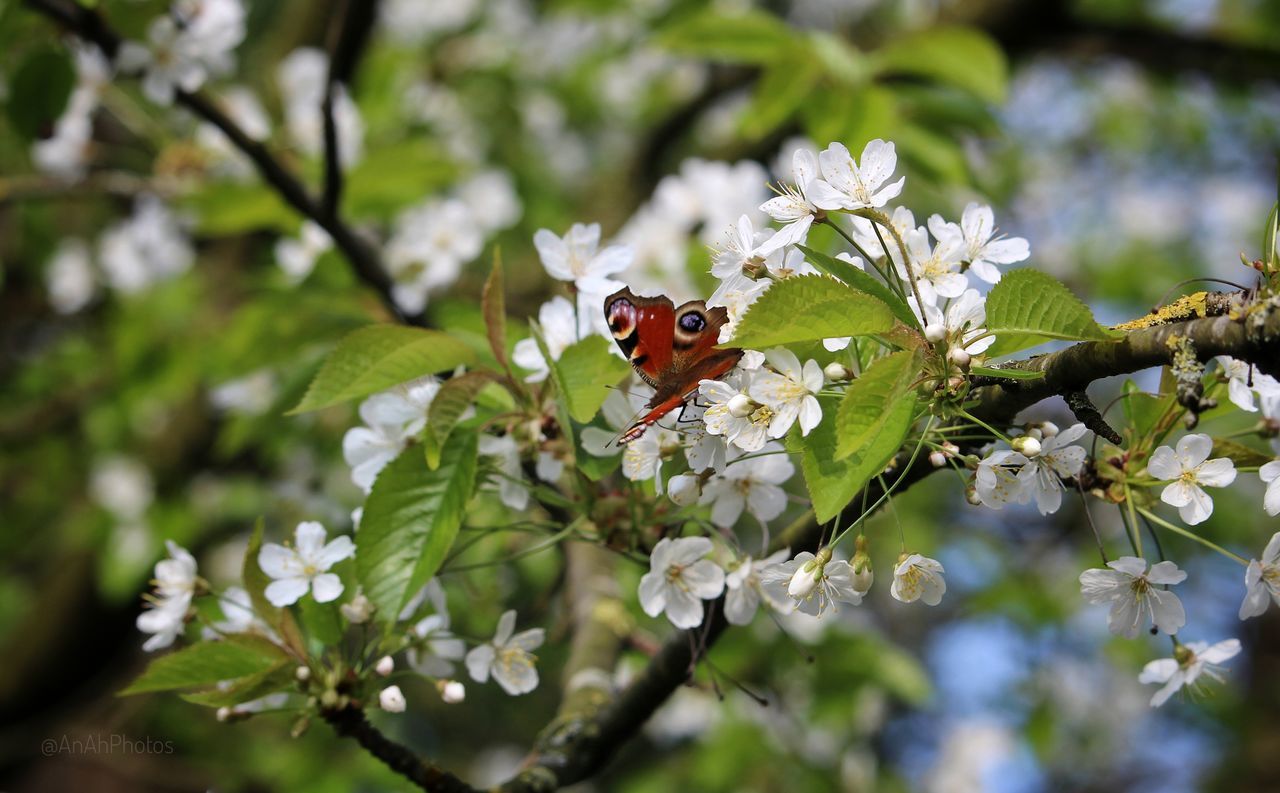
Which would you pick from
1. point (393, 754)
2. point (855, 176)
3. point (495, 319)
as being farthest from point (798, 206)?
point (393, 754)

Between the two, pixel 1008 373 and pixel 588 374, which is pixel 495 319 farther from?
pixel 1008 373

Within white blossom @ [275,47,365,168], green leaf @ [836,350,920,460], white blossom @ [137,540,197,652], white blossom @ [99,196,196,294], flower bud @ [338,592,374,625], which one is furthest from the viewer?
A: white blossom @ [99,196,196,294]

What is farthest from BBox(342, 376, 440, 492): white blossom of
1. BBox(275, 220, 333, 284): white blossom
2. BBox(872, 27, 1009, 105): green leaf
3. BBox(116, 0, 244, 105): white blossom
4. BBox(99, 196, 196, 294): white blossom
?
BBox(99, 196, 196, 294): white blossom

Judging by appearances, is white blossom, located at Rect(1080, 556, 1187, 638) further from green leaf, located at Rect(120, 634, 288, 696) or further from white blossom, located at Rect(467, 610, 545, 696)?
green leaf, located at Rect(120, 634, 288, 696)

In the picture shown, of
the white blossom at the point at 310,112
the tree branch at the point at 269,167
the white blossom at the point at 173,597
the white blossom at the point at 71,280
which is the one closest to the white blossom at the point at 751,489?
the white blossom at the point at 173,597

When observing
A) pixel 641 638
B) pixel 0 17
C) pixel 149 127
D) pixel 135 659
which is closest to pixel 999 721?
pixel 641 638

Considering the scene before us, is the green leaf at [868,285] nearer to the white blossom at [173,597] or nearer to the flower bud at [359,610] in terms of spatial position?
the flower bud at [359,610]

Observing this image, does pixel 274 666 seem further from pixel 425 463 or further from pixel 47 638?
pixel 47 638
